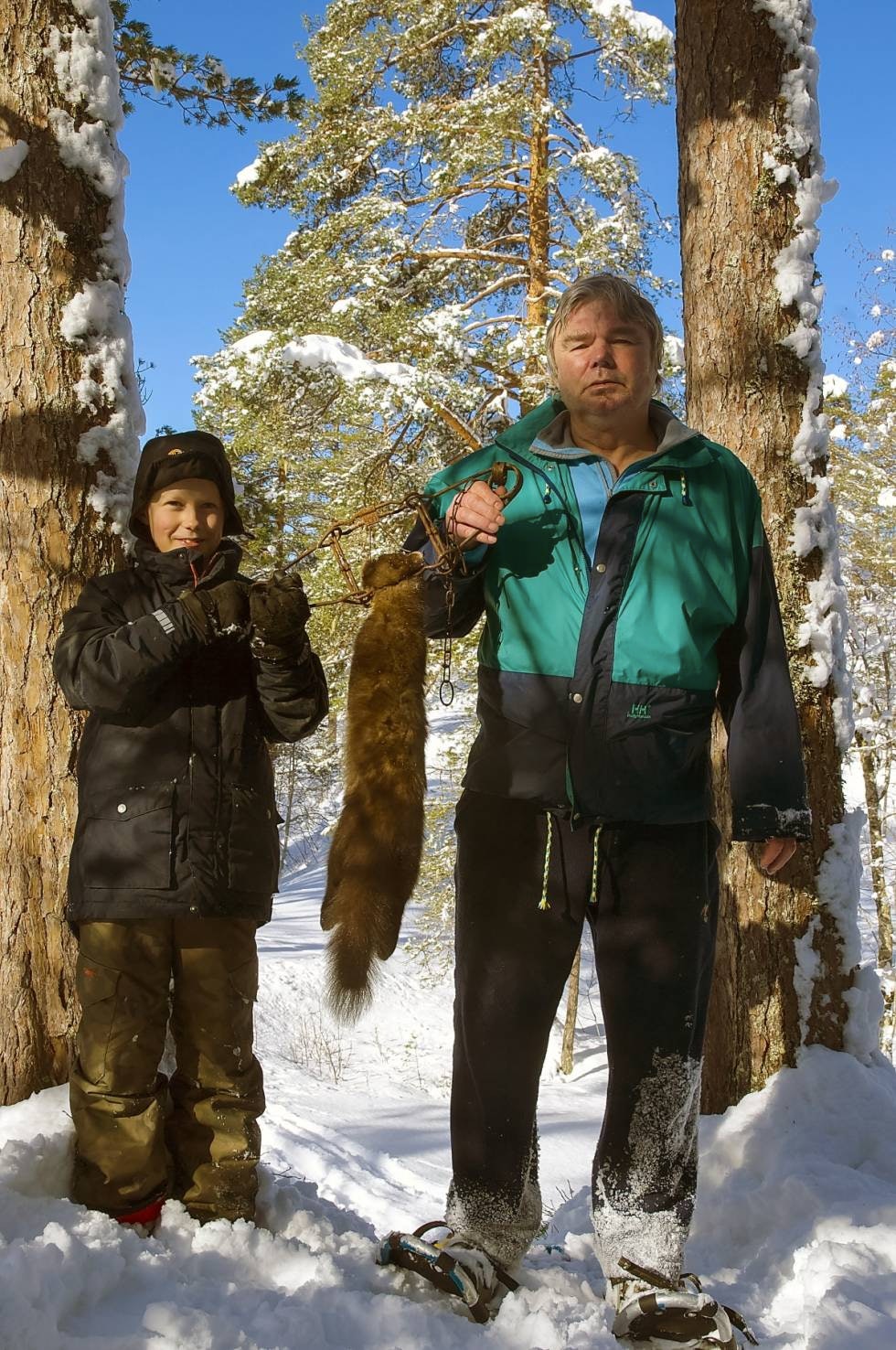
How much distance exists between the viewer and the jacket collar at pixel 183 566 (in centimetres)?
266

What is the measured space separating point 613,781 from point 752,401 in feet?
6.95

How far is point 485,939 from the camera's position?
7.89ft

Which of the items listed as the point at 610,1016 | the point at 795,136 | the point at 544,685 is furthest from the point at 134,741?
the point at 795,136

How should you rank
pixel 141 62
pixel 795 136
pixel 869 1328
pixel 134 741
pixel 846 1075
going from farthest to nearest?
pixel 141 62 < pixel 795 136 < pixel 846 1075 < pixel 134 741 < pixel 869 1328

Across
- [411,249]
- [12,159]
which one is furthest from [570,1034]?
[12,159]

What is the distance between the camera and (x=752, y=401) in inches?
149

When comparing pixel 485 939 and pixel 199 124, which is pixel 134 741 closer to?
pixel 485 939

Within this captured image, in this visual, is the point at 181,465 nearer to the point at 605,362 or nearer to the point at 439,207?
the point at 605,362

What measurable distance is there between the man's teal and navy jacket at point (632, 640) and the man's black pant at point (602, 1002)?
101 mm

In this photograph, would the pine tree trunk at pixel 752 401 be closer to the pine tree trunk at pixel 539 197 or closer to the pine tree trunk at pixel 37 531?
the pine tree trunk at pixel 37 531

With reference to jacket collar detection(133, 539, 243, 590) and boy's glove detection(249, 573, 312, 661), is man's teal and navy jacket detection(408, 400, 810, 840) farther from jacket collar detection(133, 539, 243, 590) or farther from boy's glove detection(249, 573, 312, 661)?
jacket collar detection(133, 539, 243, 590)

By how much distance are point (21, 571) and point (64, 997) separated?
49.1 inches

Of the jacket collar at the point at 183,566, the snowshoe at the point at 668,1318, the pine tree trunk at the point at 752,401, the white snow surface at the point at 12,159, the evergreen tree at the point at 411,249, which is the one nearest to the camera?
the snowshoe at the point at 668,1318

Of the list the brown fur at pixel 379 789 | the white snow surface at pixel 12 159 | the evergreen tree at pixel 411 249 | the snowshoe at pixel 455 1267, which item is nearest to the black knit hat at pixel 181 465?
the brown fur at pixel 379 789
